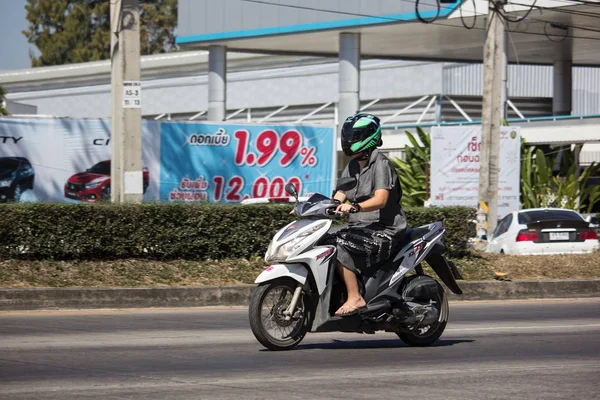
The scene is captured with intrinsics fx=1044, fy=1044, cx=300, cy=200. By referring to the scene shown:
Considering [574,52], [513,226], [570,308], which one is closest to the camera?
[570,308]

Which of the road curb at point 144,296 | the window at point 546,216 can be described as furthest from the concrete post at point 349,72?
the road curb at point 144,296

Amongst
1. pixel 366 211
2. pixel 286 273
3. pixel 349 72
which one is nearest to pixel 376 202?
pixel 366 211

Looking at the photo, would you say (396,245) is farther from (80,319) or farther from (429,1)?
(429,1)

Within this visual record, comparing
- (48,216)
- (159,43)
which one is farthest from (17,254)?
(159,43)

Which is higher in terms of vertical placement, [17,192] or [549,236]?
[17,192]

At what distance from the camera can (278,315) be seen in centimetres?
871

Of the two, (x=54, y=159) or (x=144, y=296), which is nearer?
(x=144, y=296)

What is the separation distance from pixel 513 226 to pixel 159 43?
6363cm

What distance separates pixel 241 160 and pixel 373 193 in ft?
56.1

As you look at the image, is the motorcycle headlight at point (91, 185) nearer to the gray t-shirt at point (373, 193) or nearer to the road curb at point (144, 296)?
the road curb at point (144, 296)

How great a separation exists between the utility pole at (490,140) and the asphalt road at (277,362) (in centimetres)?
1019

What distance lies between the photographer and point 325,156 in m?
26.7

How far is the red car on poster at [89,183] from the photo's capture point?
23.9 metres

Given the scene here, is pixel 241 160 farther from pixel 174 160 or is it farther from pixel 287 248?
pixel 287 248
